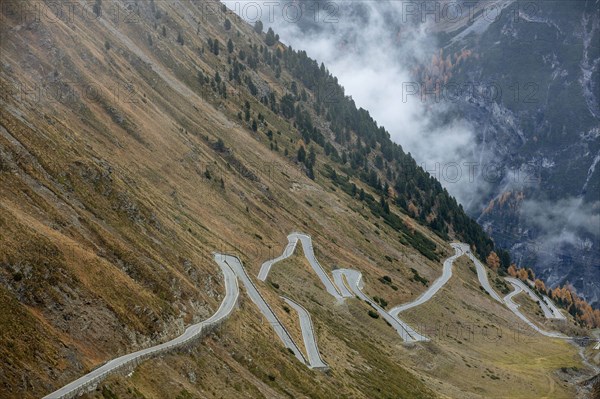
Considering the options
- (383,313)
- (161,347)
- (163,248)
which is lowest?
(161,347)

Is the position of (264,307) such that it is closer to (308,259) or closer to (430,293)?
(308,259)

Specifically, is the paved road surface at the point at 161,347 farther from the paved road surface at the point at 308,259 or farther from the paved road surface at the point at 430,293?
the paved road surface at the point at 430,293

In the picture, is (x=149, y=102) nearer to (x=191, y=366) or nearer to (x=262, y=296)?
(x=262, y=296)

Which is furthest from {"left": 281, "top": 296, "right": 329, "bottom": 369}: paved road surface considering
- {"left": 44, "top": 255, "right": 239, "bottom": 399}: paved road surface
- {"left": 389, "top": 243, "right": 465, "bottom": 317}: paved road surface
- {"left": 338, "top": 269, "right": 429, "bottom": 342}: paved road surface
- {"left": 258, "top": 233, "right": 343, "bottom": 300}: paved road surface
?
{"left": 389, "top": 243, "right": 465, "bottom": 317}: paved road surface

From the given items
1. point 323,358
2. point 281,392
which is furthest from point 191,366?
point 323,358

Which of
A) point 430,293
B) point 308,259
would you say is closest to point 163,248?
point 308,259

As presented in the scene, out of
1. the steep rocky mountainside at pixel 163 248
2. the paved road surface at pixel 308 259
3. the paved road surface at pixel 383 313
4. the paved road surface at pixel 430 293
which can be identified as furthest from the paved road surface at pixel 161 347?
the paved road surface at pixel 430 293
